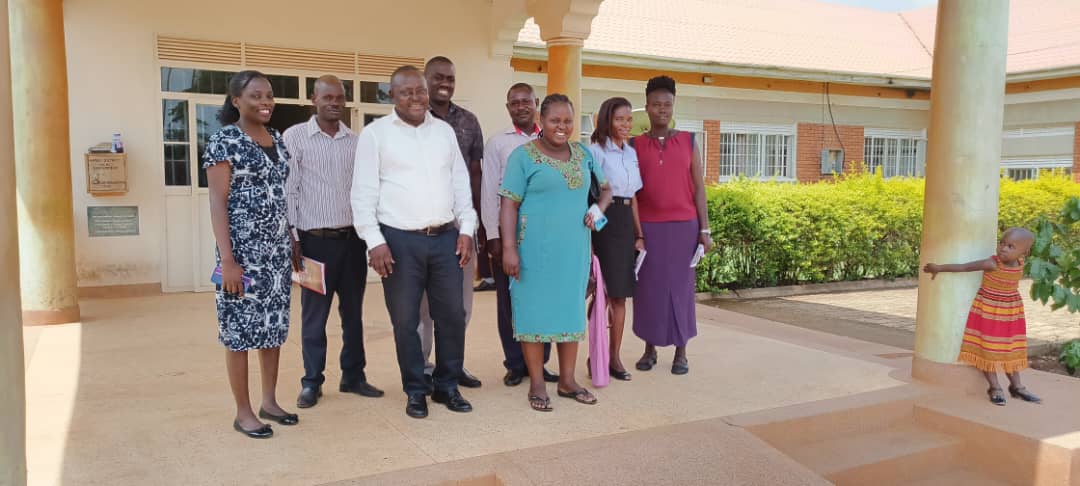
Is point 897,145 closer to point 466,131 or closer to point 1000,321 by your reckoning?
point 1000,321

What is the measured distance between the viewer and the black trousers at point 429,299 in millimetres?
4117

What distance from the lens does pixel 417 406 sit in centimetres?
421

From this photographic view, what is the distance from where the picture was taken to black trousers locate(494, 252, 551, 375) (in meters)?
4.76

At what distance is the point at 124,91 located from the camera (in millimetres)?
8227

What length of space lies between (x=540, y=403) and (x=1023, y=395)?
113 inches

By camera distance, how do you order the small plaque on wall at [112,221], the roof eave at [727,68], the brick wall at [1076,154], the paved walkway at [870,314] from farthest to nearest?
the brick wall at [1076,154]
the roof eave at [727,68]
the small plaque on wall at [112,221]
the paved walkway at [870,314]

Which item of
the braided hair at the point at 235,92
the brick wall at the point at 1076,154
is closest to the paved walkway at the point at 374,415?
the braided hair at the point at 235,92

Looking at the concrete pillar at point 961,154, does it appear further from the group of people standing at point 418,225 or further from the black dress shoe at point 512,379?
the black dress shoe at point 512,379

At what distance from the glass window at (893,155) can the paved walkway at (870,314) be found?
6.17 m

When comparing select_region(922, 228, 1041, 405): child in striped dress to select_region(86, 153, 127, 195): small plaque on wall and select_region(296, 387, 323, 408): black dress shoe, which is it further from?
select_region(86, 153, 127, 195): small plaque on wall

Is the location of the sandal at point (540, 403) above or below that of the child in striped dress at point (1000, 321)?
below

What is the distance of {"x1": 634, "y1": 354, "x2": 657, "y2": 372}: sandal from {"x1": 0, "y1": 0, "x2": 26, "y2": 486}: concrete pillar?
3.61 meters

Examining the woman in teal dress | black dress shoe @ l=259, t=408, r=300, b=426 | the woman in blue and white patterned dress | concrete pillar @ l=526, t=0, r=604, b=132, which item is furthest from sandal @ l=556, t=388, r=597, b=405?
concrete pillar @ l=526, t=0, r=604, b=132

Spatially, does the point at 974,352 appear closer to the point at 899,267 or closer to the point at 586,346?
the point at 586,346
